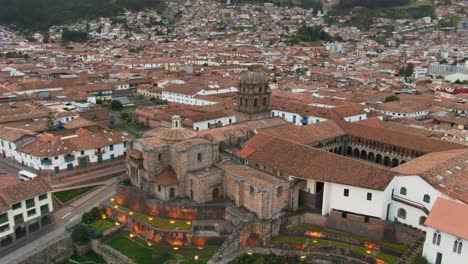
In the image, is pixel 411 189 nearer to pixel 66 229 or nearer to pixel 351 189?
pixel 351 189

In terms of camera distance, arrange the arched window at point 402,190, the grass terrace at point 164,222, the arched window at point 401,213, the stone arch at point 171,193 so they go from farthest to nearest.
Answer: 1. the stone arch at point 171,193
2. the grass terrace at point 164,222
3. the arched window at point 401,213
4. the arched window at point 402,190

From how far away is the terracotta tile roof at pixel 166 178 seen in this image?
40.1 m

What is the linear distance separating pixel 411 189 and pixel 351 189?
191 inches

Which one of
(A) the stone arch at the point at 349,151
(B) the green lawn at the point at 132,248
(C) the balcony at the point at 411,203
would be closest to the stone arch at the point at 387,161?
(A) the stone arch at the point at 349,151

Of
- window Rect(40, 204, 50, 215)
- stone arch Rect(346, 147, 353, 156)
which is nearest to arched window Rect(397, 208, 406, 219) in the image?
stone arch Rect(346, 147, 353, 156)

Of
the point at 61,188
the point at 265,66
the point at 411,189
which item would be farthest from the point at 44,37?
the point at 411,189

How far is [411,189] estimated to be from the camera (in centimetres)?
3512

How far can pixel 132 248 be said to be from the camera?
3691 centimetres

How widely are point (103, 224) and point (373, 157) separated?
32482mm

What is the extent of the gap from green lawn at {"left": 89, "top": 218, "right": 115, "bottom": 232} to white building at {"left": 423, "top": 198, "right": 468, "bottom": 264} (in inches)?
1085

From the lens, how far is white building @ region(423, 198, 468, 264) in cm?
2908

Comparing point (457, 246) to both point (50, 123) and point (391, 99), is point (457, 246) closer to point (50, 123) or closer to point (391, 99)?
point (50, 123)

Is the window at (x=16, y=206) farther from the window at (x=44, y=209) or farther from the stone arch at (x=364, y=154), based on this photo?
the stone arch at (x=364, y=154)

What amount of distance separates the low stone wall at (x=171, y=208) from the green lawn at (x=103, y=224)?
Result: 247 cm
